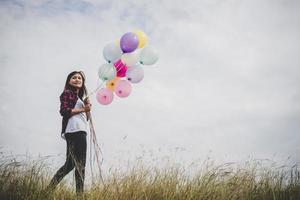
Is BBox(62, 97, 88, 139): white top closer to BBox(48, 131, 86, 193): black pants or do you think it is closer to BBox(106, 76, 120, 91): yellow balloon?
BBox(48, 131, 86, 193): black pants

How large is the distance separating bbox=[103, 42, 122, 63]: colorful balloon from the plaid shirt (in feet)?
2.94

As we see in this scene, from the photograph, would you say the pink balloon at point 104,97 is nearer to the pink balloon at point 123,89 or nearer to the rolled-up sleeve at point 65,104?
the pink balloon at point 123,89

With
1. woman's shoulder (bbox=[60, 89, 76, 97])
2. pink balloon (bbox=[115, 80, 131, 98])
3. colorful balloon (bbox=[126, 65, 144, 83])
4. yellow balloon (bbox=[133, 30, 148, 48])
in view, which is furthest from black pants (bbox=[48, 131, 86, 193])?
yellow balloon (bbox=[133, 30, 148, 48])

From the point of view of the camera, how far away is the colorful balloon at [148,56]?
4.63m

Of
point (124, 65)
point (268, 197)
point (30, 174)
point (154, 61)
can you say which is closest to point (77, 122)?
point (30, 174)

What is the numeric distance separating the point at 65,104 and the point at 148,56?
1.39 m

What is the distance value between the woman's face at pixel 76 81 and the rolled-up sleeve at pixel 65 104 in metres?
0.14

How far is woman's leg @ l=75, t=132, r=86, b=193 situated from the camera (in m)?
3.52

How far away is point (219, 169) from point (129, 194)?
113 cm

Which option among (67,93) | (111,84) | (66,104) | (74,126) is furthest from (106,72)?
(74,126)

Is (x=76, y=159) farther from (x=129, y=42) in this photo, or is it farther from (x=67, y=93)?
(x=129, y=42)

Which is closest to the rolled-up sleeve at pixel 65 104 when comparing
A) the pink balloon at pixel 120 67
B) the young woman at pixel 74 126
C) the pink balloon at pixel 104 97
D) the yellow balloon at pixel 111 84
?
the young woman at pixel 74 126

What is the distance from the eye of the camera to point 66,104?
12.6 ft

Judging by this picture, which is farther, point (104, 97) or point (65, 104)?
point (104, 97)
